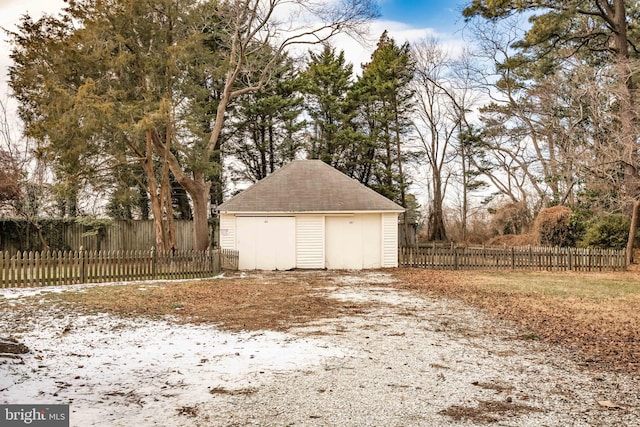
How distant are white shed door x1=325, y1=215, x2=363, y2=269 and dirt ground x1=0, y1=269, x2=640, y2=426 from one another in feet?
28.0

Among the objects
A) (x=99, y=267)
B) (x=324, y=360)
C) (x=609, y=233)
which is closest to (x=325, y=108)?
(x=609, y=233)

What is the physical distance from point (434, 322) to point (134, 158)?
14.2m

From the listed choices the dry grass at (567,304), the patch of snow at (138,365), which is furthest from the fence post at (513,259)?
the patch of snow at (138,365)

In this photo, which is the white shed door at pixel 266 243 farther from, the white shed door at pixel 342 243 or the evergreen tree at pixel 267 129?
the evergreen tree at pixel 267 129

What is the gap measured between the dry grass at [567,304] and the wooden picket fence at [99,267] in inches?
264

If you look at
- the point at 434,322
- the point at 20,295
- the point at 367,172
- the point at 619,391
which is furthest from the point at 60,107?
the point at 367,172

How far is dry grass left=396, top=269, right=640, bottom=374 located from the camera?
618 centimetres

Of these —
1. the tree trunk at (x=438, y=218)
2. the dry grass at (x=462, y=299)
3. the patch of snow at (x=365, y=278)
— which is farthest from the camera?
the tree trunk at (x=438, y=218)

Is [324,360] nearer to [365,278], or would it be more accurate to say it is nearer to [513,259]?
[365,278]

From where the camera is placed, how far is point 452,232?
110 feet

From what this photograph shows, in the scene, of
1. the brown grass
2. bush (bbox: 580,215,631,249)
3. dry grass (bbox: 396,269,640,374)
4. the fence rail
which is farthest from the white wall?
bush (bbox: 580,215,631,249)

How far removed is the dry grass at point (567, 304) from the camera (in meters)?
6.18

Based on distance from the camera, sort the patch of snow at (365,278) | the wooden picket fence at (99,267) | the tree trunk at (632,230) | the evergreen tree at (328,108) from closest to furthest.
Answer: the wooden picket fence at (99,267) < the patch of snow at (365,278) < the tree trunk at (632,230) < the evergreen tree at (328,108)

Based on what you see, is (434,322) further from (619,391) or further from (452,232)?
(452,232)
